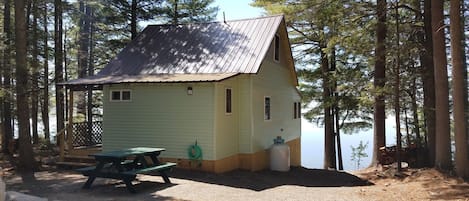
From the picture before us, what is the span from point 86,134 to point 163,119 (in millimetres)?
4759

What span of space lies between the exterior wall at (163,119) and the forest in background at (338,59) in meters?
2.55

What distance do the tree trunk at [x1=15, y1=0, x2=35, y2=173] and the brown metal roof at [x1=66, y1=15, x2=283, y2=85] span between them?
1.52 m

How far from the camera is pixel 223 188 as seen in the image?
10.1 m

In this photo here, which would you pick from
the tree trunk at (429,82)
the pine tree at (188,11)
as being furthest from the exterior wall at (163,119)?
the pine tree at (188,11)

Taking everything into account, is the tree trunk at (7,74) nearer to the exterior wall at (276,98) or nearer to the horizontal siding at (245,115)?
the horizontal siding at (245,115)

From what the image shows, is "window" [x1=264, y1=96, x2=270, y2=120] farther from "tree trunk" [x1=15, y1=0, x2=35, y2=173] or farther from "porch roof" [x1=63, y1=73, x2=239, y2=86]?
"tree trunk" [x1=15, y1=0, x2=35, y2=173]

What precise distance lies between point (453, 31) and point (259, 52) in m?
5.90

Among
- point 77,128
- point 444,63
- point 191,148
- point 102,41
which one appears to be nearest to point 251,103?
point 191,148

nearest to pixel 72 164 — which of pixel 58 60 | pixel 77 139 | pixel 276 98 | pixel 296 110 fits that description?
pixel 77 139

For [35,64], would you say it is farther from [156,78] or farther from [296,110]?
A: [296,110]

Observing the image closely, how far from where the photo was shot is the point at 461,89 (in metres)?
9.80

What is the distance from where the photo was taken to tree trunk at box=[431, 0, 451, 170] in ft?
35.0

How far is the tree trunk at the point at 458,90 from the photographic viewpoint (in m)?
9.68

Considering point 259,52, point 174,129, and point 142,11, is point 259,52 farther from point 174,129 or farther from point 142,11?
point 142,11
